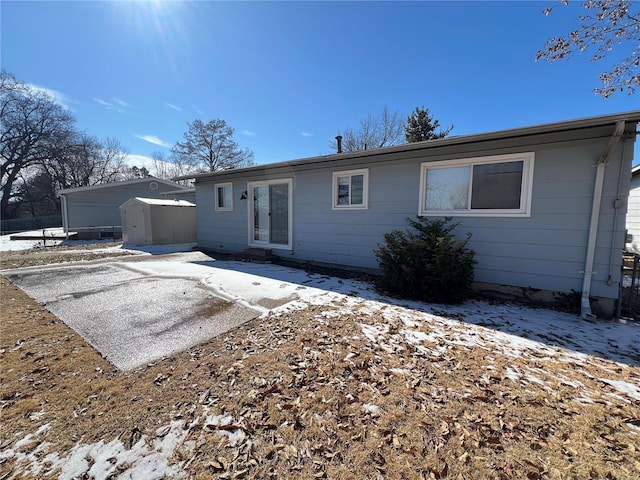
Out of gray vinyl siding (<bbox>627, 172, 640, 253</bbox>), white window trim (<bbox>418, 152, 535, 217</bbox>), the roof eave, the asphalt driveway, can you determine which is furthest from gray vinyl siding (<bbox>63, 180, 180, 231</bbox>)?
gray vinyl siding (<bbox>627, 172, 640, 253</bbox>)

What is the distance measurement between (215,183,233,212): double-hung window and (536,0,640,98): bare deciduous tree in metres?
8.71

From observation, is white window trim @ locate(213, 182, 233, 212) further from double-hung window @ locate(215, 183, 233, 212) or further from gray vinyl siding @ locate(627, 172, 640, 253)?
gray vinyl siding @ locate(627, 172, 640, 253)

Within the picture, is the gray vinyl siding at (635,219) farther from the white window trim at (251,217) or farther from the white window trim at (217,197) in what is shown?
the white window trim at (217,197)

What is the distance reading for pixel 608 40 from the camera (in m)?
5.35

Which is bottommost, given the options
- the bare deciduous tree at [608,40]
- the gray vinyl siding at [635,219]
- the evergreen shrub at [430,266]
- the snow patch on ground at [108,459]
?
the snow patch on ground at [108,459]

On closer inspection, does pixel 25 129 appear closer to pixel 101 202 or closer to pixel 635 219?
pixel 101 202

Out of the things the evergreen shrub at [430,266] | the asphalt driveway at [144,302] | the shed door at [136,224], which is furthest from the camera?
the shed door at [136,224]

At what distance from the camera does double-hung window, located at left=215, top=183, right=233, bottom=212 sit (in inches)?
338

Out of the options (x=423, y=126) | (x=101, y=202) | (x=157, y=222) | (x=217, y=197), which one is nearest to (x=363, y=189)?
(x=217, y=197)

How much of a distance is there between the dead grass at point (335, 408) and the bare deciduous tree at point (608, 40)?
6.58m

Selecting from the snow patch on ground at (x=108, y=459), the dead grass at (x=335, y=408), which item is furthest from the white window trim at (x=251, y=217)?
the snow patch on ground at (x=108, y=459)

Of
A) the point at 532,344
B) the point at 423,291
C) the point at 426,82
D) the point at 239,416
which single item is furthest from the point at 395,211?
the point at 426,82

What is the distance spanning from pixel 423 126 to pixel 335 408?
19.5 metres

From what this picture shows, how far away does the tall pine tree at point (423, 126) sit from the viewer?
17578mm
